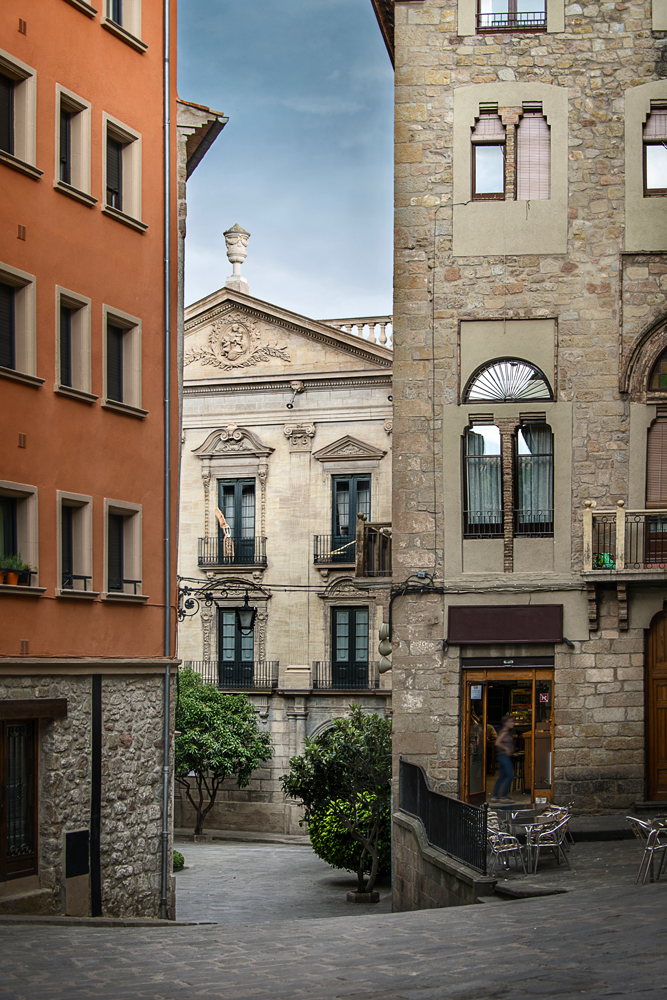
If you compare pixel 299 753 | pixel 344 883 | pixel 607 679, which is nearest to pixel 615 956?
pixel 607 679

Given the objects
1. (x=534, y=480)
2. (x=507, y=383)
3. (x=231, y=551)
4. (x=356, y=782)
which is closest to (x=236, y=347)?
(x=231, y=551)

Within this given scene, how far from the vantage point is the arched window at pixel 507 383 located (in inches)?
813

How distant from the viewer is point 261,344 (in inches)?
1700

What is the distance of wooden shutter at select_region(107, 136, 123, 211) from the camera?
2003cm

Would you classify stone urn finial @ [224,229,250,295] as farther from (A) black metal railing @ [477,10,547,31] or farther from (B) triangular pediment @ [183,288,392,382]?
(A) black metal railing @ [477,10,547,31]

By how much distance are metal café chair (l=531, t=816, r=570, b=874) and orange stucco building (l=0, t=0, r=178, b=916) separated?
674 centimetres

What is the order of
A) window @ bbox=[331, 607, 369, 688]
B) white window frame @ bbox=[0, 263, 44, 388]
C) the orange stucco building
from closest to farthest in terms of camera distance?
the orange stucco building, white window frame @ bbox=[0, 263, 44, 388], window @ bbox=[331, 607, 369, 688]

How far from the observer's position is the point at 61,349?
18.5 m

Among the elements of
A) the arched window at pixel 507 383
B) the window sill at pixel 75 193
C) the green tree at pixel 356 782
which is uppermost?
the window sill at pixel 75 193

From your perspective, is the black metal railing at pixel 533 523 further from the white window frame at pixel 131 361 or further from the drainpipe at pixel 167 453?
the white window frame at pixel 131 361

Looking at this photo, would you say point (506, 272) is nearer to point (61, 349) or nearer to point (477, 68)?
point (477, 68)

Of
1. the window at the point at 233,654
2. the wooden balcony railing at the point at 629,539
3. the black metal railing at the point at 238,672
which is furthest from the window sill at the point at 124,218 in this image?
the black metal railing at the point at 238,672

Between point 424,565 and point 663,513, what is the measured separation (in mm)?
4024

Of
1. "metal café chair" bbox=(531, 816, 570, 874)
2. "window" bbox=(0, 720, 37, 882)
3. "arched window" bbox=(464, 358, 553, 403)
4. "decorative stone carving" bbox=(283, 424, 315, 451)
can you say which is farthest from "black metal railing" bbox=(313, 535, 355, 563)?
"metal café chair" bbox=(531, 816, 570, 874)
